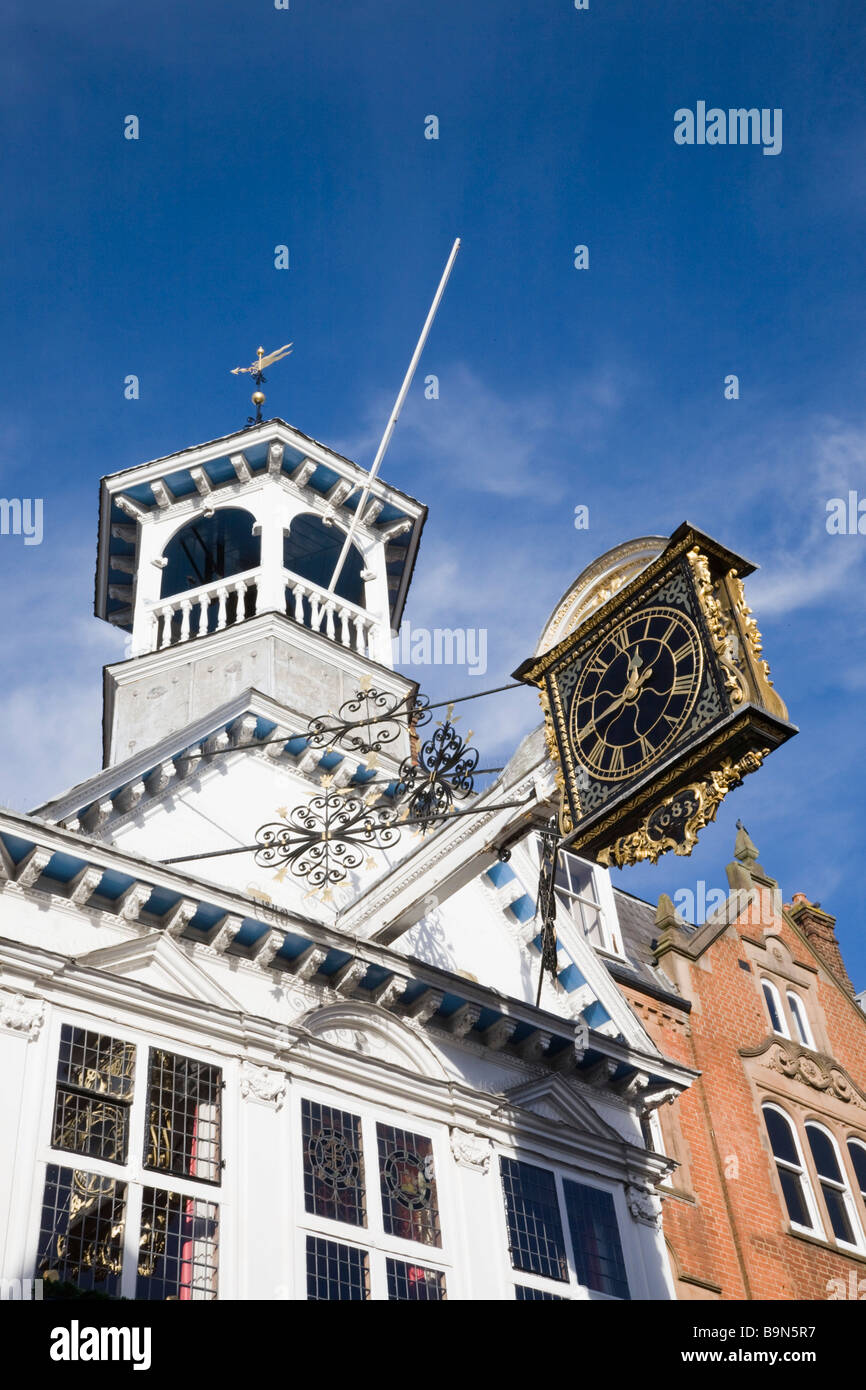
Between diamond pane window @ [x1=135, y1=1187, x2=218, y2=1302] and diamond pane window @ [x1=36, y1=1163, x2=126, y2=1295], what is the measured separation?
255 mm

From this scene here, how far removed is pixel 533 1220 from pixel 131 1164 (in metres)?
4.84

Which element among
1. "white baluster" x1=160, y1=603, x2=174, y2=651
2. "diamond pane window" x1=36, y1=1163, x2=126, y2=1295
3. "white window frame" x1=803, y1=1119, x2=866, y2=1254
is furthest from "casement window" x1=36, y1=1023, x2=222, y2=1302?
"white window frame" x1=803, y1=1119, x2=866, y2=1254

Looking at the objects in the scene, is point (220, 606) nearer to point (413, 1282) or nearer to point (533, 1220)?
point (533, 1220)

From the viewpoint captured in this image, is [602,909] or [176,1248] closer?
[176,1248]

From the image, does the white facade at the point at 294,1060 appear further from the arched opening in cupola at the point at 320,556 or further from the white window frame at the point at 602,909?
the arched opening in cupola at the point at 320,556

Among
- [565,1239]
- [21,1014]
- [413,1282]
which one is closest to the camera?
[21,1014]

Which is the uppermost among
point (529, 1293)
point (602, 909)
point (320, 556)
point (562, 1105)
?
point (320, 556)

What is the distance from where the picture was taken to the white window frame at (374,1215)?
1497 centimetres

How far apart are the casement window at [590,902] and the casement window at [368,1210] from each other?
806cm

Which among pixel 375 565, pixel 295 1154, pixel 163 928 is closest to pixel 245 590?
pixel 375 565

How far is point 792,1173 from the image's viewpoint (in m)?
23.4

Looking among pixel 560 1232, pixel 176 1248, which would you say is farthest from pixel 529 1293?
pixel 176 1248
